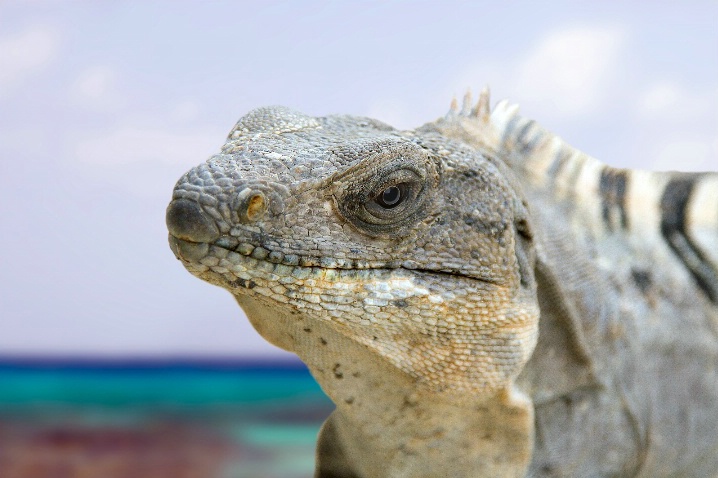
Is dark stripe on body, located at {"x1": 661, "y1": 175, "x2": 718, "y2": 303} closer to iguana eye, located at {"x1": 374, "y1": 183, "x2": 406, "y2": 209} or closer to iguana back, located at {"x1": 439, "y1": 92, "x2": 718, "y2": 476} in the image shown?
iguana back, located at {"x1": 439, "y1": 92, "x2": 718, "y2": 476}

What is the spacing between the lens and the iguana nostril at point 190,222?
1940mm

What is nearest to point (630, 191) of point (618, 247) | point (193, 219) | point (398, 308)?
A: point (618, 247)

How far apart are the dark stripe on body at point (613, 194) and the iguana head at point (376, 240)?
0.67m

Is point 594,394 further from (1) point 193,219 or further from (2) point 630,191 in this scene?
(1) point 193,219

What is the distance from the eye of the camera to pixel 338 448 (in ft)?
10.1

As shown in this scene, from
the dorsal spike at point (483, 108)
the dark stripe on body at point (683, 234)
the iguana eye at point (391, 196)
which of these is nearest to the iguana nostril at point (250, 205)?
the iguana eye at point (391, 196)

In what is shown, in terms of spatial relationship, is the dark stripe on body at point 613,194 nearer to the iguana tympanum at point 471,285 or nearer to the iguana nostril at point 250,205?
the iguana tympanum at point 471,285

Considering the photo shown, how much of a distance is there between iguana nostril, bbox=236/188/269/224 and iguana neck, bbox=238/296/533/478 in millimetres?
392

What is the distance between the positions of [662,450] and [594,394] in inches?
15.9

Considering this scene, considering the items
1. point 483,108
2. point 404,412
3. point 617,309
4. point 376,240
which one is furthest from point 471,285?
point 483,108

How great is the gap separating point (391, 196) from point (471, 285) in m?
0.35

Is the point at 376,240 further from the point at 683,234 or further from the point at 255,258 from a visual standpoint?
the point at 683,234

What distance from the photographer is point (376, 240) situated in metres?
2.19

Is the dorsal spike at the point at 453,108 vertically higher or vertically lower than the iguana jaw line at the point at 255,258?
higher
